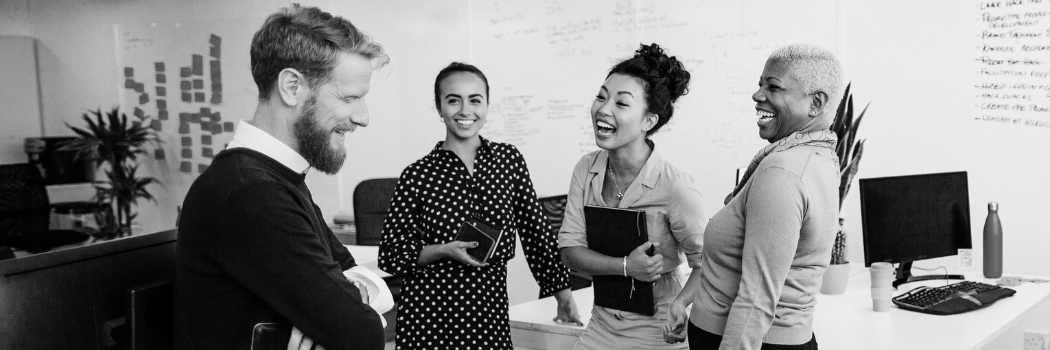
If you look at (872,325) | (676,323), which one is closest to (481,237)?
(676,323)

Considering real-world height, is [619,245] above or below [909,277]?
above

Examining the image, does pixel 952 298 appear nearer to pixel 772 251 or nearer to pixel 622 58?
pixel 772 251

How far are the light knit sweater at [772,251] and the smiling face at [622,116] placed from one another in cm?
48

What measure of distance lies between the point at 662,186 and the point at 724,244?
429 millimetres

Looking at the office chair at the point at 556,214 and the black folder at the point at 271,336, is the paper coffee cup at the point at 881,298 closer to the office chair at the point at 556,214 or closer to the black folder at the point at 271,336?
the office chair at the point at 556,214

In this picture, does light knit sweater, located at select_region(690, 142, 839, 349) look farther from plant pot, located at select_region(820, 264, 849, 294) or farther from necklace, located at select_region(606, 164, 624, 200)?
plant pot, located at select_region(820, 264, 849, 294)

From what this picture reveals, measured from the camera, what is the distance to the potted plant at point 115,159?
18.2 feet

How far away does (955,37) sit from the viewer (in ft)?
11.9

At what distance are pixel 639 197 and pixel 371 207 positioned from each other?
2.39 meters

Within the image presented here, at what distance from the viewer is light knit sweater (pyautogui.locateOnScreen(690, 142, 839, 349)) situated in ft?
4.88

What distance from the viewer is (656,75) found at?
2.09m

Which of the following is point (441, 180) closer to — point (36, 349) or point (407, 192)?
point (407, 192)

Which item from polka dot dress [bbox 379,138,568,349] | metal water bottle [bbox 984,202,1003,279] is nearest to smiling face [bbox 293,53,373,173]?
polka dot dress [bbox 379,138,568,349]

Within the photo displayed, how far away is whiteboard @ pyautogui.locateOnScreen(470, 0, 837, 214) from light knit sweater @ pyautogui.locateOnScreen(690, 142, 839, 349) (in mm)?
2487
